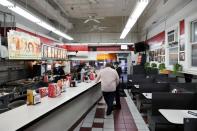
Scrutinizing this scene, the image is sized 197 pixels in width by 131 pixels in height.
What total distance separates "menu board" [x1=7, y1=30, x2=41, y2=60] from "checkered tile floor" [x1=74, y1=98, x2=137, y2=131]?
2867 mm

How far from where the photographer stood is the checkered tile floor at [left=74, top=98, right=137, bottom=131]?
4.93 m

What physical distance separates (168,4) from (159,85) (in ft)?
9.76

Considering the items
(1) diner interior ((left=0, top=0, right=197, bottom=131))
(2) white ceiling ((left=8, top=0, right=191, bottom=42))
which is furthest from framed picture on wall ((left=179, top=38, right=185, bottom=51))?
(2) white ceiling ((left=8, top=0, right=191, bottom=42))

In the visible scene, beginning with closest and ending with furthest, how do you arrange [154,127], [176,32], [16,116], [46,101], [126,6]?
[16,116] → [46,101] → [154,127] → [176,32] → [126,6]

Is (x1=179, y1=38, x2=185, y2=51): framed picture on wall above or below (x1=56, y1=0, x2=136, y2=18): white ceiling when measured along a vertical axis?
below

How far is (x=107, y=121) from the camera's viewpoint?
217 inches

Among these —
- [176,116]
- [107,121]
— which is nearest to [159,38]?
[107,121]

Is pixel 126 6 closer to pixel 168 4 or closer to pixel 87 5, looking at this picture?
pixel 87 5

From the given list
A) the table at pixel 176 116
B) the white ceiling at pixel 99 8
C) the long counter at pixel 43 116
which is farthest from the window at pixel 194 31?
the long counter at pixel 43 116

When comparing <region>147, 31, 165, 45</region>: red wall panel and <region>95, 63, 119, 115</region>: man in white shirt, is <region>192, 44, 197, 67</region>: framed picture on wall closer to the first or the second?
<region>95, 63, 119, 115</region>: man in white shirt

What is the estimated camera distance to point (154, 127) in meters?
4.00

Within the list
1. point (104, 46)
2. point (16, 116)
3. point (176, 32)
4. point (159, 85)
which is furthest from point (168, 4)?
point (104, 46)

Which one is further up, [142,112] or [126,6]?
[126,6]

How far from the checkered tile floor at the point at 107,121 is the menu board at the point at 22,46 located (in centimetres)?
287
